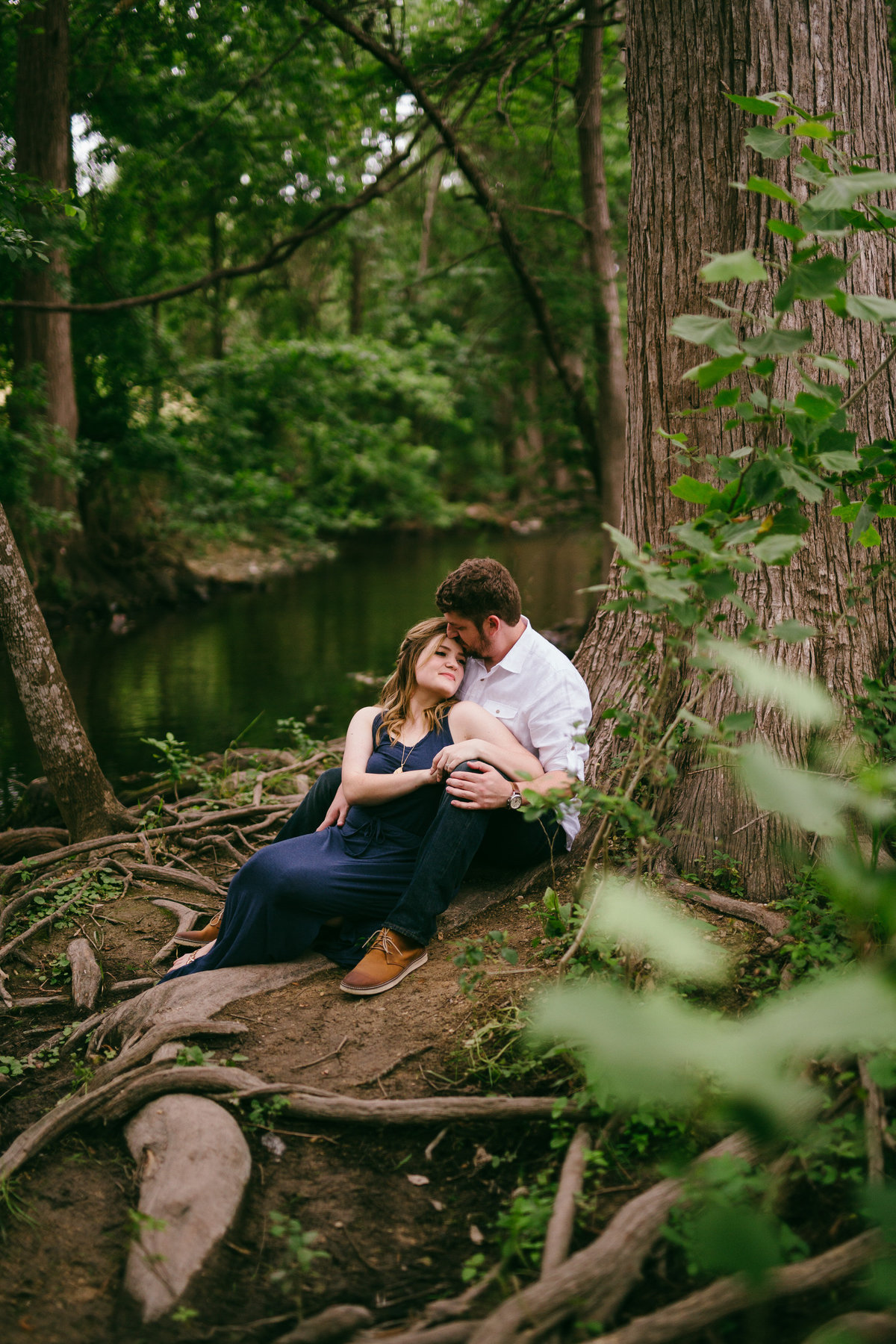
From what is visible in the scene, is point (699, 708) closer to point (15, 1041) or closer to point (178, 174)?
point (15, 1041)

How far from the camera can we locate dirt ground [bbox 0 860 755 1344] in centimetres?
187

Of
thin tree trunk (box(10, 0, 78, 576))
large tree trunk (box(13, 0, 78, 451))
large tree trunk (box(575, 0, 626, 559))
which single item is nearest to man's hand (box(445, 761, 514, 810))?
large tree trunk (box(575, 0, 626, 559))

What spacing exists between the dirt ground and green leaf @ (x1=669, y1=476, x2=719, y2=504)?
1.40m

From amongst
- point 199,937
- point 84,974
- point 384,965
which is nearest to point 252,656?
point 199,937

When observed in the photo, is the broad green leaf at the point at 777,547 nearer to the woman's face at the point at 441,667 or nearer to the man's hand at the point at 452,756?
the man's hand at the point at 452,756

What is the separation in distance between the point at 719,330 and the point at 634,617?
201 cm

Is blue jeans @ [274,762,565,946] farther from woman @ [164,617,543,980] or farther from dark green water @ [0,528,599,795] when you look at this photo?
dark green water @ [0,528,599,795]

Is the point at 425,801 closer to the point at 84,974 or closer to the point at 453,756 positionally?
the point at 453,756

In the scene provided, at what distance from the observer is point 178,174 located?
14633mm

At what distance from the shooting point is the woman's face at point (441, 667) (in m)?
3.37

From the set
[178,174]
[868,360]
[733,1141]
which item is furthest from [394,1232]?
[178,174]

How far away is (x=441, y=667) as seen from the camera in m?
3.38

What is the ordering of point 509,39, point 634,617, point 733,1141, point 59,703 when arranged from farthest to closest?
point 509,39
point 59,703
point 634,617
point 733,1141

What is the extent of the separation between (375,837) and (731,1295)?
6.43ft
